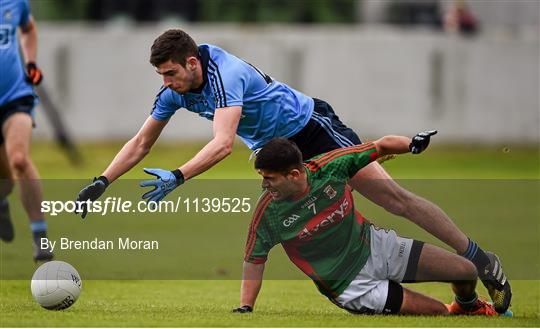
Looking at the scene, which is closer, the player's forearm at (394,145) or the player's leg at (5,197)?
the player's forearm at (394,145)

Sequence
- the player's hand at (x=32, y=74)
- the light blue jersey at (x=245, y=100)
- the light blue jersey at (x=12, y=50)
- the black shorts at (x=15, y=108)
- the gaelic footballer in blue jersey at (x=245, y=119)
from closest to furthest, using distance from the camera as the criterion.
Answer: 1. the gaelic footballer in blue jersey at (x=245, y=119)
2. the light blue jersey at (x=245, y=100)
3. the black shorts at (x=15, y=108)
4. the light blue jersey at (x=12, y=50)
5. the player's hand at (x=32, y=74)

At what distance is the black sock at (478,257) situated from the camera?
9.30m

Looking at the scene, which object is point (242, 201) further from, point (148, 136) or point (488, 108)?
point (488, 108)

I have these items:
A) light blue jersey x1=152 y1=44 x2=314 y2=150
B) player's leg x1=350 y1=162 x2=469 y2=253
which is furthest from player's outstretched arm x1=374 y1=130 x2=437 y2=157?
light blue jersey x1=152 y1=44 x2=314 y2=150

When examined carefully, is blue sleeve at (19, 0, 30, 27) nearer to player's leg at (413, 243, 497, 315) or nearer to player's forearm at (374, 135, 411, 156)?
player's forearm at (374, 135, 411, 156)

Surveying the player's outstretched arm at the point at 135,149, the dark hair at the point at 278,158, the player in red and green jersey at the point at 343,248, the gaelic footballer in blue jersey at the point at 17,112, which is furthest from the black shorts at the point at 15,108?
the dark hair at the point at 278,158

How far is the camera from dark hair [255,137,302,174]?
8641 millimetres

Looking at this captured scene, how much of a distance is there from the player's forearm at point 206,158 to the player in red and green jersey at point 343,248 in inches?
15.7

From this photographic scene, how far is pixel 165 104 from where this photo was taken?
9.54 metres

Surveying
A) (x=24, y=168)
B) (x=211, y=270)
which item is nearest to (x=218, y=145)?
(x=211, y=270)

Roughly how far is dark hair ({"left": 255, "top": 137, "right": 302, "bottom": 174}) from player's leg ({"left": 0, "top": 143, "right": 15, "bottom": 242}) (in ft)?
14.1

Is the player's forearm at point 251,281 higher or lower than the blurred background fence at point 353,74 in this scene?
higher

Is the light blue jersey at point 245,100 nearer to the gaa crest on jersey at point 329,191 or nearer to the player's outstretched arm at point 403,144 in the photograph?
the gaa crest on jersey at point 329,191

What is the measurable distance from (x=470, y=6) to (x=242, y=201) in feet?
58.6
